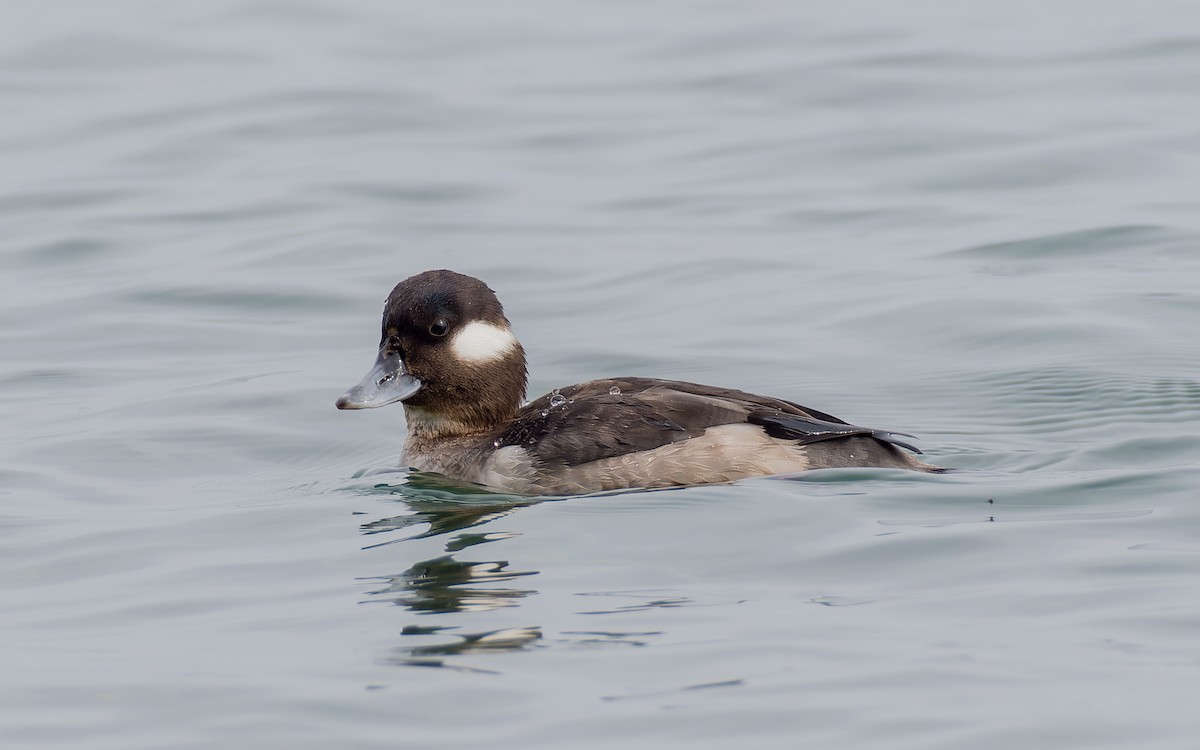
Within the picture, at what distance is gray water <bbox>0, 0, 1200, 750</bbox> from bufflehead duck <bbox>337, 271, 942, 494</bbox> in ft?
0.65

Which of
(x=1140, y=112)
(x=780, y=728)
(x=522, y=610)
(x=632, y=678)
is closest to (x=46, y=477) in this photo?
(x=522, y=610)

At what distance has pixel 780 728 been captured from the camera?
16.6 ft

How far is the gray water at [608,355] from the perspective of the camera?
548cm

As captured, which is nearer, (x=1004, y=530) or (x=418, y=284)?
(x=1004, y=530)

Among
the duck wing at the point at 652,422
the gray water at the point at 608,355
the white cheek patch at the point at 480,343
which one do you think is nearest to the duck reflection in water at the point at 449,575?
the gray water at the point at 608,355

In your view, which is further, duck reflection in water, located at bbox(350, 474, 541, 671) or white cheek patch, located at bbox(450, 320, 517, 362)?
white cheek patch, located at bbox(450, 320, 517, 362)

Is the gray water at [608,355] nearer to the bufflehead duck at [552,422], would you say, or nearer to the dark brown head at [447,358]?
the bufflehead duck at [552,422]

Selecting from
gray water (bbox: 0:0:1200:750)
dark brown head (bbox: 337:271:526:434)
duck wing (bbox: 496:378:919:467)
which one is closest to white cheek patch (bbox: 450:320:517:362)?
dark brown head (bbox: 337:271:526:434)

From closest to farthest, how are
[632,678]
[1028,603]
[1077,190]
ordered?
[632,678], [1028,603], [1077,190]

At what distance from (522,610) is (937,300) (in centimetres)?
573

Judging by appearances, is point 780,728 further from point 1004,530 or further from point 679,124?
point 679,124

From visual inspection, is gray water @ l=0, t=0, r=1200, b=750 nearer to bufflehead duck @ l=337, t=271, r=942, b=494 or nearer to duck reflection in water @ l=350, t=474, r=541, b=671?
duck reflection in water @ l=350, t=474, r=541, b=671

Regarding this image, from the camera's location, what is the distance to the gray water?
5480 millimetres

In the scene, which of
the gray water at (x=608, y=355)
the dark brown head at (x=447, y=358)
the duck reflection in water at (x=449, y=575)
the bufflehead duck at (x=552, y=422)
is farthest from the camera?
the dark brown head at (x=447, y=358)
